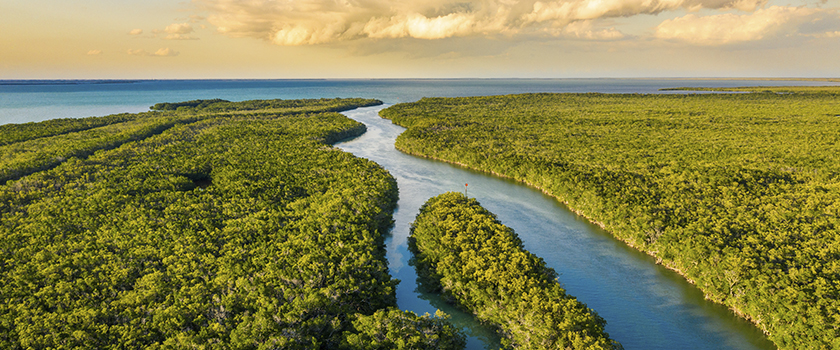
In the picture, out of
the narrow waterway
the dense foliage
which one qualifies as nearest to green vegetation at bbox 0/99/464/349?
the narrow waterway

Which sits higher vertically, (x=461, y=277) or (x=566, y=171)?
(x=566, y=171)

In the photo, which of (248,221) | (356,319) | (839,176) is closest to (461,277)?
(356,319)

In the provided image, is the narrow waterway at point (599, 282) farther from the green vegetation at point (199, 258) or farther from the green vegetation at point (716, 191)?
the green vegetation at point (199, 258)

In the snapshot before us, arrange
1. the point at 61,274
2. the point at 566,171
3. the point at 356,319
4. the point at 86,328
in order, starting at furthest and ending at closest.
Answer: the point at 566,171 → the point at 61,274 → the point at 356,319 → the point at 86,328

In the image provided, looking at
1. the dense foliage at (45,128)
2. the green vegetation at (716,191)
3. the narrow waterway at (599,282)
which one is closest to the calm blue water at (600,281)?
the narrow waterway at (599,282)

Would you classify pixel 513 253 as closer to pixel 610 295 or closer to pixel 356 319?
pixel 610 295

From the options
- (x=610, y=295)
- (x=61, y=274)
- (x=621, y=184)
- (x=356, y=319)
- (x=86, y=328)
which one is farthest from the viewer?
(x=621, y=184)
